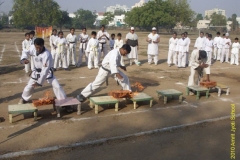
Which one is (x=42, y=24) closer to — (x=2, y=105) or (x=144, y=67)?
(x=144, y=67)

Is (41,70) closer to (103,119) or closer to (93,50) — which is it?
(103,119)

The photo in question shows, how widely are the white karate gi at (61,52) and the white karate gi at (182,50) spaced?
248 inches

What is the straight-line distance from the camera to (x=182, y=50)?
14828 millimetres

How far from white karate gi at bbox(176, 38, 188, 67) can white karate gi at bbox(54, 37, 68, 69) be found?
6.29 meters

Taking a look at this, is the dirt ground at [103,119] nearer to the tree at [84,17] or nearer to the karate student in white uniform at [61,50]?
the karate student in white uniform at [61,50]

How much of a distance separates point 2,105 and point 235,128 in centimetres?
620

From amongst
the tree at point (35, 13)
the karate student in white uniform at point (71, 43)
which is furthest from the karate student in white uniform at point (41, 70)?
the tree at point (35, 13)

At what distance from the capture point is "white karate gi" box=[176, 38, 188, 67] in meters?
14.8

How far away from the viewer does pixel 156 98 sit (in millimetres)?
8695

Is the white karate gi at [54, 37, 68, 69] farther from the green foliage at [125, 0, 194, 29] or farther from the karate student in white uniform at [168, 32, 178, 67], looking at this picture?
the green foliage at [125, 0, 194, 29]

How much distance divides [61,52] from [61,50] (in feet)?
0.32

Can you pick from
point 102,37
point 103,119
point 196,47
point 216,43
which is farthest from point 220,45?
point 103,119

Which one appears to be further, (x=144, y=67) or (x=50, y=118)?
(x=144, y=67)

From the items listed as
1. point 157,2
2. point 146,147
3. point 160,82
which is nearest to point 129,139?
point 146,147
